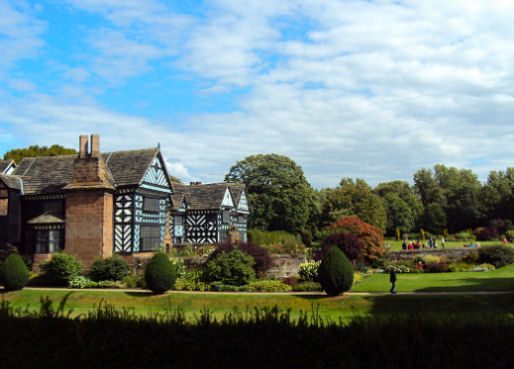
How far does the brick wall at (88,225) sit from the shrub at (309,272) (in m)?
12.2

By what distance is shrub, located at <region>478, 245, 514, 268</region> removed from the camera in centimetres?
2861

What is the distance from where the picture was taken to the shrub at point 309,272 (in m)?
23.0

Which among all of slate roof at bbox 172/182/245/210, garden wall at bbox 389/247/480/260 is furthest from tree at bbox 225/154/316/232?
garden wall at bbox 389/247/480/260

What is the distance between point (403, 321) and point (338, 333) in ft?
3.47

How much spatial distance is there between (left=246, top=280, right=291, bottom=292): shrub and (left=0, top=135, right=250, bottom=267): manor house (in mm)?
9127

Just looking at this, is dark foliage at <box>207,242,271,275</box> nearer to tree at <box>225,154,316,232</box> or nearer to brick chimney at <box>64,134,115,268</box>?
brick chimney at <box>64,134,115,268</box>

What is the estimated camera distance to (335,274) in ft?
58.9

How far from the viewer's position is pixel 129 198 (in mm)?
27844

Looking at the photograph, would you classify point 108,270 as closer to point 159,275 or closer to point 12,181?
point 159,275

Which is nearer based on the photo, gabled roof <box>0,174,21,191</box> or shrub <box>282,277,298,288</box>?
shrub <box>282,277,298,288</box>

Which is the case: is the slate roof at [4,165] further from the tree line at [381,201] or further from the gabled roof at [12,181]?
the tree line at [381,201]

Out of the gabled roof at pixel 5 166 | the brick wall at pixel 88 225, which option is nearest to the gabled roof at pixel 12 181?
the gabled roof at pixel 5 166

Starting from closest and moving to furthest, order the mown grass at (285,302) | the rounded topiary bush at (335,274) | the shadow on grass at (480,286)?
1. the mown grass at (285,302)
2. the rounded topiary bush at (335,274)
3. the shadow on grass at (480,286)

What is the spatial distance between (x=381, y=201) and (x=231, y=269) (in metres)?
45.2
